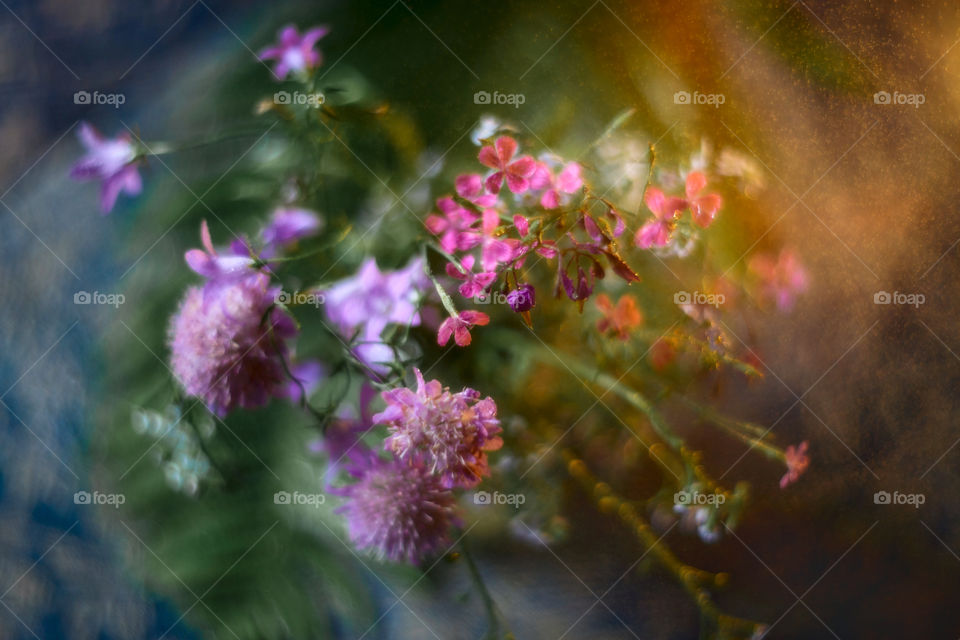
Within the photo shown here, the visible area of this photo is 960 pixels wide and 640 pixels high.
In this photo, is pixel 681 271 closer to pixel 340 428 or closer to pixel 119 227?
pixel 340 428

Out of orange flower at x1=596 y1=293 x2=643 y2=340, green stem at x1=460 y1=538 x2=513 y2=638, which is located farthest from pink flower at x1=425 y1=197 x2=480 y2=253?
green stem at x1=460 y1=538 x2=513 y2=638

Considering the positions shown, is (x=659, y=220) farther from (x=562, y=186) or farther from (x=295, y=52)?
(x=295, y=52)

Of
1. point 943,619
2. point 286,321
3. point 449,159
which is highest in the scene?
point 449,159

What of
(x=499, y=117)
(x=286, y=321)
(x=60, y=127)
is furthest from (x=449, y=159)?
(x=60, y=127)

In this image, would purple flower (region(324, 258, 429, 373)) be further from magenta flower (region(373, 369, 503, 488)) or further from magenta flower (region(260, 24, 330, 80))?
magenta flower (region(260, 24, 330, 80))

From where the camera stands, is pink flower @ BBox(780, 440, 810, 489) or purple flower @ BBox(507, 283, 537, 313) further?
pink flower @ BBox(780, 440, 810, 489)

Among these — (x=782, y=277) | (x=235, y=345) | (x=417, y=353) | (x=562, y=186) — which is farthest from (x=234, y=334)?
(x=782, y=277)
